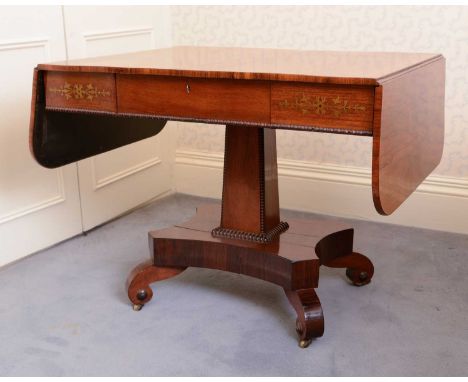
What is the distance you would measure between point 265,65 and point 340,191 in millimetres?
1315

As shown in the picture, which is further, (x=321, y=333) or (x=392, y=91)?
(x=321, y=333)

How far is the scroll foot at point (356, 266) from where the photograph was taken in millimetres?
2252

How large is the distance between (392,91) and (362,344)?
745 mm

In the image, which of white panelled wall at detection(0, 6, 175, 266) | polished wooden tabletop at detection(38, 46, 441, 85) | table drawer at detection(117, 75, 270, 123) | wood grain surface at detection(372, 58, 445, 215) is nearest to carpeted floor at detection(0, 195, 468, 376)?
white panelled wall at detection(0, 6, 175, 266)

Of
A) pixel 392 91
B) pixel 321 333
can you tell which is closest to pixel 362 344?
pixel 321 333

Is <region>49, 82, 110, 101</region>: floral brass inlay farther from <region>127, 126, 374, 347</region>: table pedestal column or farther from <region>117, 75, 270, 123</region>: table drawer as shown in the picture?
<region>127, 126, 374, 347</region>: table pedestal column

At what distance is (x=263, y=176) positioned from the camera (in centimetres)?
206

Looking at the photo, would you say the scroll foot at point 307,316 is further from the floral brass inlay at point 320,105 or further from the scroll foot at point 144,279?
the floral brass inlay at point 320,105

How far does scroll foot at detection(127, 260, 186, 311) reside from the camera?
2137 mm

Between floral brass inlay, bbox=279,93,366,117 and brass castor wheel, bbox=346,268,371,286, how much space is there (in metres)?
0.85

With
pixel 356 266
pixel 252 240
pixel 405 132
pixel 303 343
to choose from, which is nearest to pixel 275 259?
pixel 252 240

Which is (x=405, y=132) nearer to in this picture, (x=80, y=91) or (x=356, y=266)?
(x=356, y=266)
